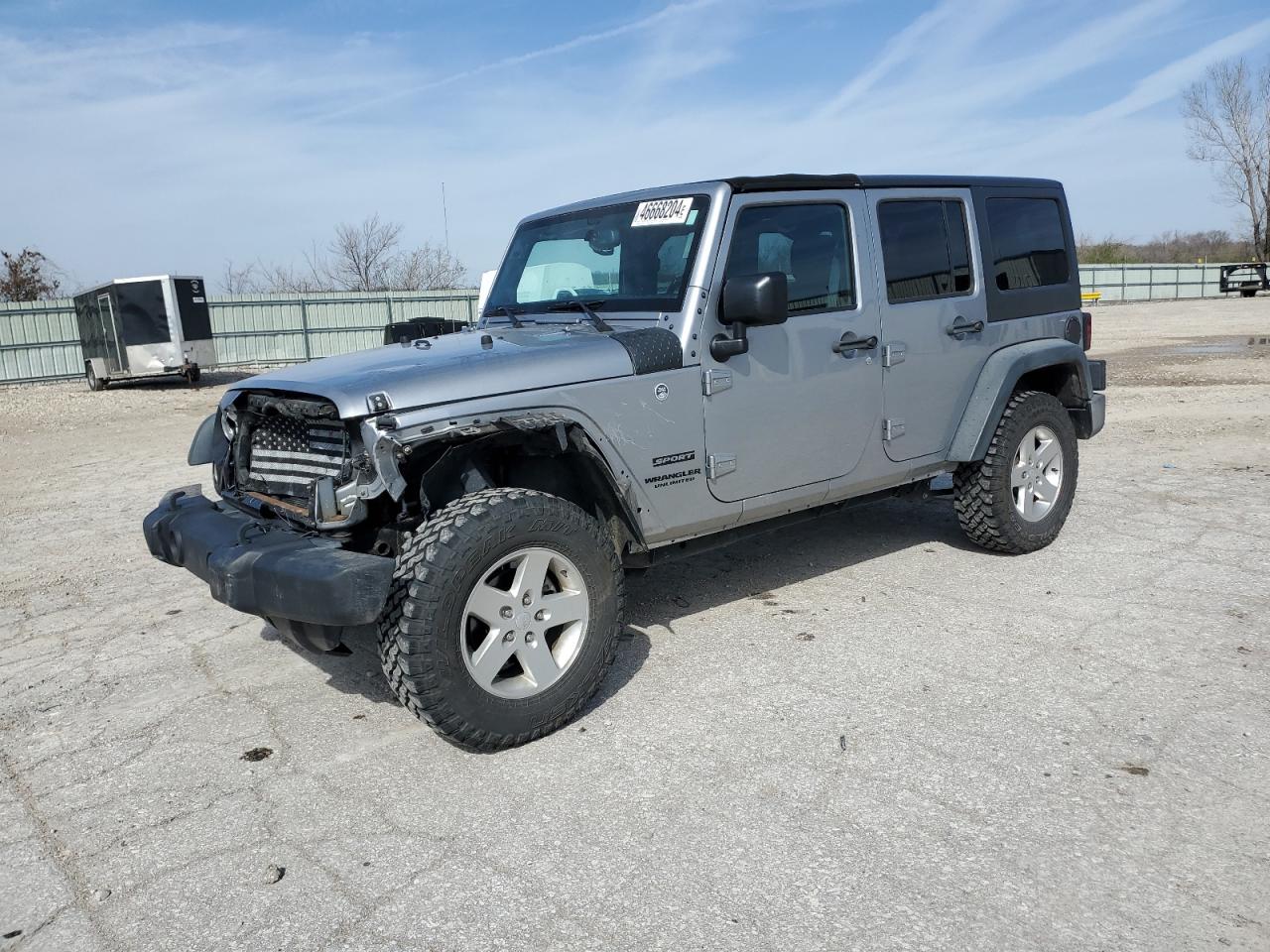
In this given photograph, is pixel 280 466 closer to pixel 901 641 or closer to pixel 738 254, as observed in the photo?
pixel 738 254

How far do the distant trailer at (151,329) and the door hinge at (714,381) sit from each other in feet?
59.3

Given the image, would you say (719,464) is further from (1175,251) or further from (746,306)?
(1175,251)

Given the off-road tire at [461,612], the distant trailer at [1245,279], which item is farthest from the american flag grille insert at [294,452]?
the distant trailer at [1245,279]

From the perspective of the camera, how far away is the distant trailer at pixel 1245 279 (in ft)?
134

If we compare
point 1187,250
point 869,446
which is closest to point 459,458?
point 869,446

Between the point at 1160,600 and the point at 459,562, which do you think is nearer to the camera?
the point at 459,562

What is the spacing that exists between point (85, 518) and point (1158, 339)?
826 inches

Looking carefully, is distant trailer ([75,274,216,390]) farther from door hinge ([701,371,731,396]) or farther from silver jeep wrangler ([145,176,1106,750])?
door hinge ([701,371,731,396])

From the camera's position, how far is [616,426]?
373cm

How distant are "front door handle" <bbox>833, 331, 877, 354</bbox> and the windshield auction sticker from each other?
3.02 ft

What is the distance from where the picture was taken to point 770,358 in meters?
4.20

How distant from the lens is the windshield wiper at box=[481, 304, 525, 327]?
183 inches

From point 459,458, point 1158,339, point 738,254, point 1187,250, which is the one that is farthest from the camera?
point 1187,250

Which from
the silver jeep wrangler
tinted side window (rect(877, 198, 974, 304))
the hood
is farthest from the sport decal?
tinted side window (rect(877, 198, 974, 304))
